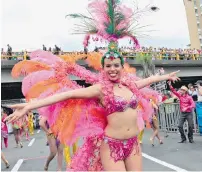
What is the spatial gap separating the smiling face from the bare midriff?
14.9 inches

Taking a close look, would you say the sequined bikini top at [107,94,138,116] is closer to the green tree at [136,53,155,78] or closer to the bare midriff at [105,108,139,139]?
the bare midriff at [105,108,139,139]

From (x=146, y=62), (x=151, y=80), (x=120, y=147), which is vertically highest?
(x=146, y=62)

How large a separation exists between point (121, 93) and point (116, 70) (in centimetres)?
25

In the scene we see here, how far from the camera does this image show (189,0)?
10462 cm

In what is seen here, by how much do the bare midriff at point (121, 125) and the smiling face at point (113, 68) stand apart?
38cm

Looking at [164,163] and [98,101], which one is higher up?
[98,101]

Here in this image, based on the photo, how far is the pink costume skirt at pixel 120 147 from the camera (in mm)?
3403

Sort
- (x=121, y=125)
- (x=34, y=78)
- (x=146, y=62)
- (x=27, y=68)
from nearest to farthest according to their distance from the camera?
1. (x=121, y=125)
2. (x=34, y=78)
3. (x=27, y=68)
4. (x=146, y=62)

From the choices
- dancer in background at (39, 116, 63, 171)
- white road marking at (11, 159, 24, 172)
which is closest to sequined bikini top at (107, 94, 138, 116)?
dancer in background at (39, 116, 63, 171)

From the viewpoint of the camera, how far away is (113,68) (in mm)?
3574

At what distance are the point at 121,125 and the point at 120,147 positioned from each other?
0.22 metres

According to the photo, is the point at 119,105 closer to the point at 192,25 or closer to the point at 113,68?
the point at 113,68

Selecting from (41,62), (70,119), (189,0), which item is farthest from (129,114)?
(189,0)

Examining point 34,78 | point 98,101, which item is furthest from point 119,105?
point 34,78
